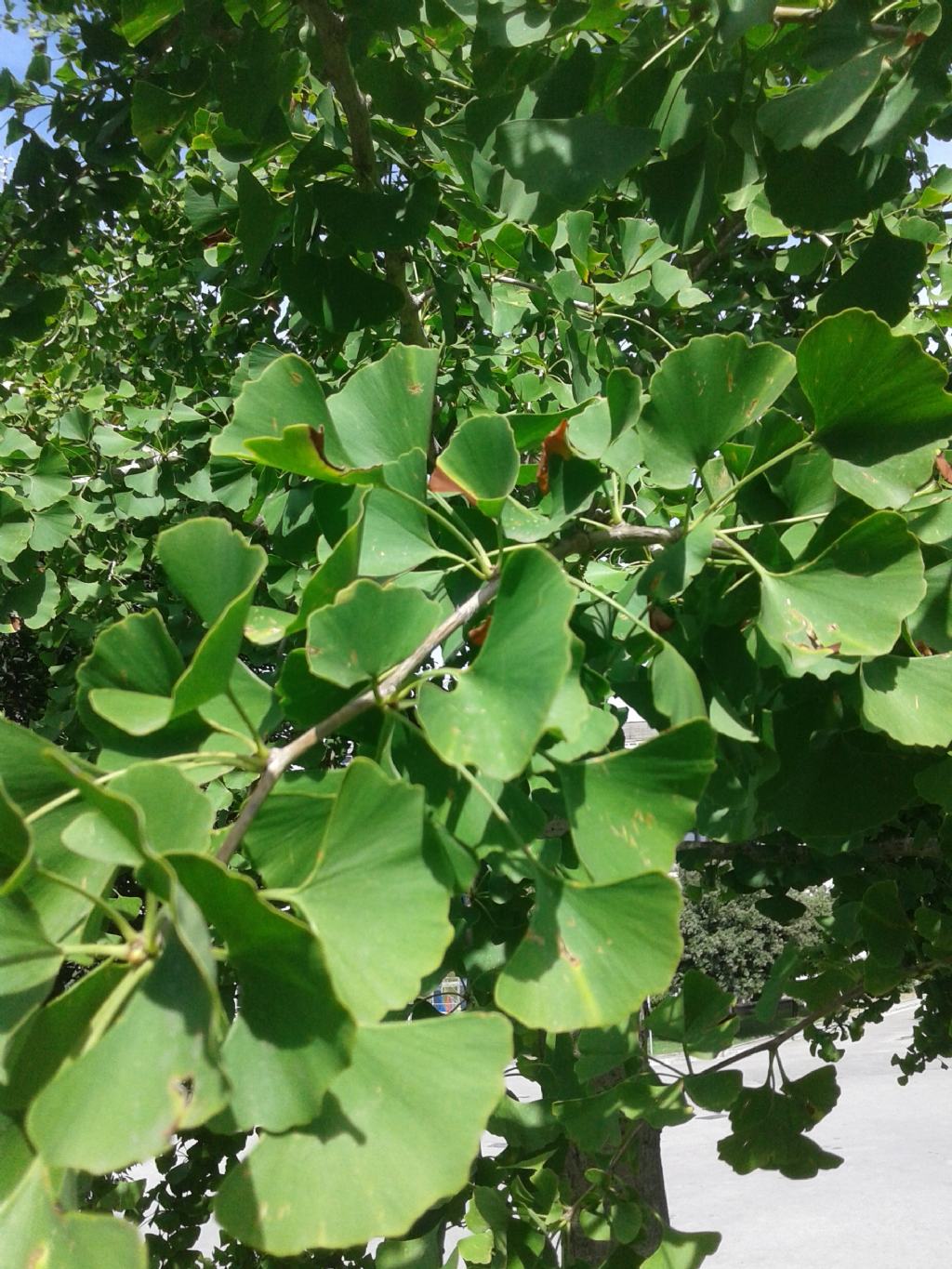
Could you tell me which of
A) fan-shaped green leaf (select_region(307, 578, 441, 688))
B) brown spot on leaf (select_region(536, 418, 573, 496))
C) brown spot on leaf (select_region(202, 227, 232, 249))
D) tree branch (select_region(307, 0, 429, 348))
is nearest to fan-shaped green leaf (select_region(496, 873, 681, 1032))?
fan-shaped green leaf (select_region(307, 578, 441, 688))

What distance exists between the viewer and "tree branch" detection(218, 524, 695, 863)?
352mm

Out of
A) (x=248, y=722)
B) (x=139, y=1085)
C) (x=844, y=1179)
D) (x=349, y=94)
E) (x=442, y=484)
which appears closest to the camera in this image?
(x=139, y=1085)

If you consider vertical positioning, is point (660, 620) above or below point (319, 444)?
below

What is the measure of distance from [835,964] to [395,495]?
93 cm

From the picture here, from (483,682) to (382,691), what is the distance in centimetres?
5

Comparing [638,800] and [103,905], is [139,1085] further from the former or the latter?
[638,800]

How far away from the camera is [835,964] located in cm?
116

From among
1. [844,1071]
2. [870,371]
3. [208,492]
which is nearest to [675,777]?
[870,371]

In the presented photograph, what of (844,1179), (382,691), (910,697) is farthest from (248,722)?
(844,1179)

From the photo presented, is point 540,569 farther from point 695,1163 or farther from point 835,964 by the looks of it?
point 695,1163

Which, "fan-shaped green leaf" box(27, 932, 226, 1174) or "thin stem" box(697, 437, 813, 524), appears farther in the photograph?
"thin stem" box(697, 437, 813, 524)

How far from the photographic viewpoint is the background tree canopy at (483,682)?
0.94ft

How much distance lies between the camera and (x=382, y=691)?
0.39 m

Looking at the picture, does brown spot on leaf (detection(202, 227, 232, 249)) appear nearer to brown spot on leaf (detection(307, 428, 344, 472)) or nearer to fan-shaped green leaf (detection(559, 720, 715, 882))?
brown spot on leaf (detection(307, 428, 344, 472))
